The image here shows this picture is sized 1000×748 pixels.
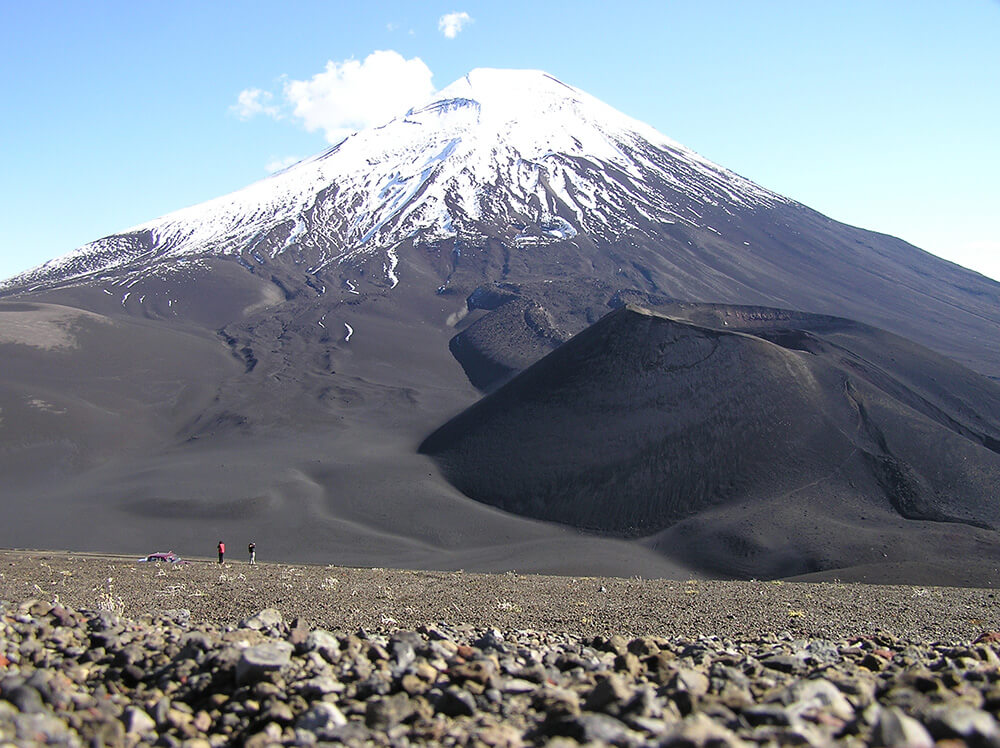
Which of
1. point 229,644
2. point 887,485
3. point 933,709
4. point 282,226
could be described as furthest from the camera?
point 282,226

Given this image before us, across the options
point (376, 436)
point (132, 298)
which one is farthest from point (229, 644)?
point (132, 298)

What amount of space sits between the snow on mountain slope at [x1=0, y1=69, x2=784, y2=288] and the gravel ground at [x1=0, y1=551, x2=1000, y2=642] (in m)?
79.5

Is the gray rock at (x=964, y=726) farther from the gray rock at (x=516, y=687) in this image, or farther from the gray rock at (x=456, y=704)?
the gray rock at (x=456, y=704)

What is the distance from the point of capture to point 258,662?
16.3 ft

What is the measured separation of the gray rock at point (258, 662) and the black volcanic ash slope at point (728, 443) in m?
22.8

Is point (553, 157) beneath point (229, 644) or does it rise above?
above

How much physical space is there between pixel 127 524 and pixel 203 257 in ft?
245

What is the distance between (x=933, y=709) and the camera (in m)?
3.92

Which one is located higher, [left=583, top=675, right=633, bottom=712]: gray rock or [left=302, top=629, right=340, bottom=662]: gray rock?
[left=583, top=675, right=633, bottom=712]: gray rock

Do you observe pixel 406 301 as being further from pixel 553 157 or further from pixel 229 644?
pixel 229 644

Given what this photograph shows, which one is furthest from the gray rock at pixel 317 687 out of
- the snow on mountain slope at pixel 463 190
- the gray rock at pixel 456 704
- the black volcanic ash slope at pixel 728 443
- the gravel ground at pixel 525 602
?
the snow on mountain slope at pixel 463 190

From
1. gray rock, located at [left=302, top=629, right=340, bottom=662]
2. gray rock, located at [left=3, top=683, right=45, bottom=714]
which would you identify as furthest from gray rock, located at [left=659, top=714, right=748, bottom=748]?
gray rock, located at [left=3, top=683, right=45, bottom=714]

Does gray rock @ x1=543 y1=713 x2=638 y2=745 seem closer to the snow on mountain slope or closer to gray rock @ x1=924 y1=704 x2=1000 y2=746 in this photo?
gray rock @ x1=924 y1=704 x2=1000 y2=746

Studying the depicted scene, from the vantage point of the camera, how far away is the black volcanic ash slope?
29.5m
